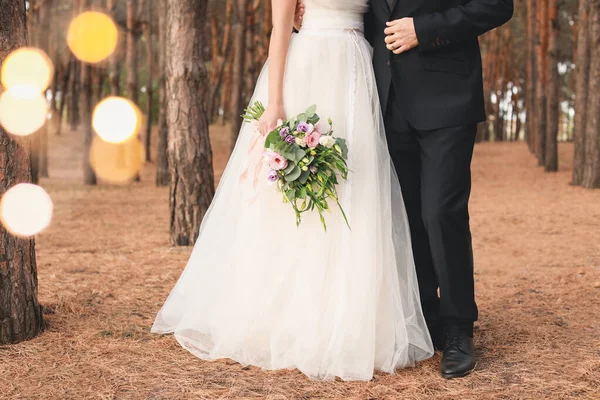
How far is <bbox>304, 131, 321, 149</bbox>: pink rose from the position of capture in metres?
2.90

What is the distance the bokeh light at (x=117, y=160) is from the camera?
16591 mm

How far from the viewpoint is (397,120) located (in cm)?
318

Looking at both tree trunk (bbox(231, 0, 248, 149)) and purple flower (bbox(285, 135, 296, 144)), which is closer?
purple flower (bbox(285, 135, 296, 144))

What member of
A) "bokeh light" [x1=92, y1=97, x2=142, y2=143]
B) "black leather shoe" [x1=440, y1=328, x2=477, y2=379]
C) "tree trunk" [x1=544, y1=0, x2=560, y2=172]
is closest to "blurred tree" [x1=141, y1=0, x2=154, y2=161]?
"bokeh light" [x1=92, y1=97, x2=142, y2=143]

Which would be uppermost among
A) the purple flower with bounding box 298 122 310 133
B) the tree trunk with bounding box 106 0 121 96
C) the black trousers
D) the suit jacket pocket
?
the tree trunk with bounding box 106 0 121 96

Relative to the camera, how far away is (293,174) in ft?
9.59

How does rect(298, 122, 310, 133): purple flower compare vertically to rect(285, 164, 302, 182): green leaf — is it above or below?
above

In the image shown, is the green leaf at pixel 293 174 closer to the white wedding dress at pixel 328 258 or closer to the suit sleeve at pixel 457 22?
the white wedding dress at pixel 328 258

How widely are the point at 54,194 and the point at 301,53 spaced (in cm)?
1086

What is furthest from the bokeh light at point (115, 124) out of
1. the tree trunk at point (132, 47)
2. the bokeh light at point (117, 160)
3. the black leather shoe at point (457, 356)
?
the black leather shoe at point (457, 356)

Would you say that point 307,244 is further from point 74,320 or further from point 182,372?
point 74,320

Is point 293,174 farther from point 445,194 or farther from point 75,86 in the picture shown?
point 75,86

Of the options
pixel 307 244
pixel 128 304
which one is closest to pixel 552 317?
pixel 307 244

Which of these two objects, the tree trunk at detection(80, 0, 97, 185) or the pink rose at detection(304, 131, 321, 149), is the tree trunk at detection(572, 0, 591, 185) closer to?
the tree trunk at detection(80, 0, 97, 185)
